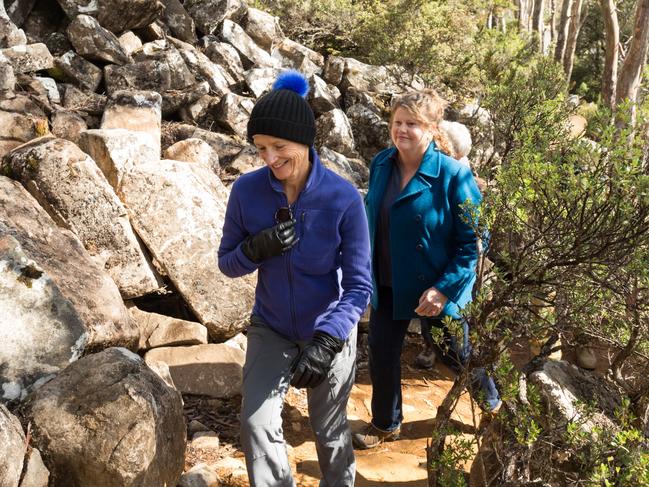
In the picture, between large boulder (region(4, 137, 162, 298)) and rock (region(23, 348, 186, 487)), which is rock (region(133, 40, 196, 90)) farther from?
rock (region(23, 348, 186, 487))

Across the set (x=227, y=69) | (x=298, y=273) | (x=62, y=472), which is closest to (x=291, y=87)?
(x=298, y=273)

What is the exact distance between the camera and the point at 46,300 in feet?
12.5

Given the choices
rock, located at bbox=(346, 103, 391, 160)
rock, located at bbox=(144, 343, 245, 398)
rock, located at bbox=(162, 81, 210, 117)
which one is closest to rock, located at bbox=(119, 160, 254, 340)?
rock, located at bbox=(144, 343, 245, 398)

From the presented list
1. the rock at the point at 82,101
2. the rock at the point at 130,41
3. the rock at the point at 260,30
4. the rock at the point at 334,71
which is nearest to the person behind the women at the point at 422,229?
the rock at the point at 82,101

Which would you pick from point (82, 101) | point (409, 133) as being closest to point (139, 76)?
point (82, 101)

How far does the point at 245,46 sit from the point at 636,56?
729 cm

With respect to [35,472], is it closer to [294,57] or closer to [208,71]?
[208,71]

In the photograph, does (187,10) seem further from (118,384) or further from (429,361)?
(118,384)

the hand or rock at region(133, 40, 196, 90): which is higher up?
rock at region(133, 40, 196, 90)

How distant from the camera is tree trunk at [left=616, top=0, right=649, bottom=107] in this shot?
9.85 m

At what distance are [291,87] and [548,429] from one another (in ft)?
6.39

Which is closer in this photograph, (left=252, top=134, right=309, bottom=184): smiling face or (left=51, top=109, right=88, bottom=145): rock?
(left=252, top=134, right=309, bottom=184): smiling face

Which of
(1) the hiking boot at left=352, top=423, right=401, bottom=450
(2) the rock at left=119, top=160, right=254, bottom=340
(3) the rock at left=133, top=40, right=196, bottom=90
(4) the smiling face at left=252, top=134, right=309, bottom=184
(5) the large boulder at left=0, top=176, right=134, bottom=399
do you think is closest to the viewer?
(4) the smiling face at left=252, top=134, right=309, bottom=184

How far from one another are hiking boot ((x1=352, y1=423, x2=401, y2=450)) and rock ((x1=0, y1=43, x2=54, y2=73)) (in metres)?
7.08
